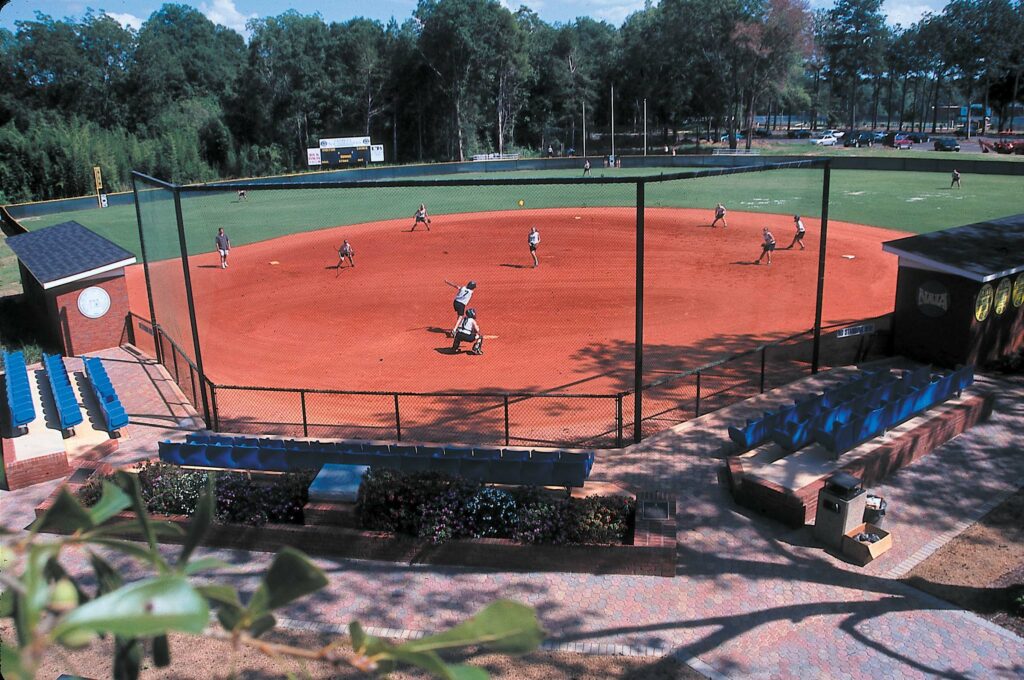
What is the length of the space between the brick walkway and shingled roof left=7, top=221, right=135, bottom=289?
8.42 metres

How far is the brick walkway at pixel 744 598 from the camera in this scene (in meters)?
7.41

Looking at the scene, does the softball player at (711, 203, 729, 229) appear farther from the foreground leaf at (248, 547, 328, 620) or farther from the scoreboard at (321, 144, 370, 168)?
the foreground leaf at (248, 547, 328, 620)

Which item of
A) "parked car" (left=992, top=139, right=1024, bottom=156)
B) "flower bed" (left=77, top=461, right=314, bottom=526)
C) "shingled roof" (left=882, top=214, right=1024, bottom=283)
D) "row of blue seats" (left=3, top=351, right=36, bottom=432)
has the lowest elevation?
"flower bed" (left=77, top=461, right=314, bottom=526)

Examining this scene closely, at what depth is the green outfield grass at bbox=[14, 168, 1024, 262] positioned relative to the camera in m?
37.8

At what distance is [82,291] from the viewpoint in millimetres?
18703

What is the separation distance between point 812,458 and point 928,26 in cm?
11099

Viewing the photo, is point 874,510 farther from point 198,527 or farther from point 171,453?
point 198,527

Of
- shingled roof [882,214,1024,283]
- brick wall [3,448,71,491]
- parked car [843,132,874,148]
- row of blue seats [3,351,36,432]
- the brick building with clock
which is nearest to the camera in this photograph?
brick wall [3,448,71,491]

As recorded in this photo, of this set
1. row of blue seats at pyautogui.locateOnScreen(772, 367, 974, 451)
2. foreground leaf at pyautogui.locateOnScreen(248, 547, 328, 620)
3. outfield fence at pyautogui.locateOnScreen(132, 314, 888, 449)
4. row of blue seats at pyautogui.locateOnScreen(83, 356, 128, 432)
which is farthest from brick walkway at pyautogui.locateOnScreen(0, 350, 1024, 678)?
foreground leaf at pyautogui.locateOnScreen(248, 547, 328, 620)

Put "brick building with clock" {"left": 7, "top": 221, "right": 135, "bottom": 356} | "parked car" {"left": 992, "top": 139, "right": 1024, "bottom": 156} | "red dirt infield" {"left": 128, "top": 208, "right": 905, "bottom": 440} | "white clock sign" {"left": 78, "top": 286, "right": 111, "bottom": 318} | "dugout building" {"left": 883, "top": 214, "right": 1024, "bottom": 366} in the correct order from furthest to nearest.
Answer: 1. "parked car" {"left": 992, "top": 139, "right": 1024, "bottom": 156}
2. "white clock sign" {"left": 78, "top": 286, "right": 111, "bottom": 318}
3. "brick building with clock" {"left": 7, "top": 221, "right": 135, "bottom": 356}
4. "red dirt infield" {"left": 128, "top": 208, "right": 905, "bottom": 440}
5. "dugout building" {"left": 883, "top": 214, "right": 1024, "bottom": 366}

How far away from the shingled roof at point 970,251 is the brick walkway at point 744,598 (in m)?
5.16

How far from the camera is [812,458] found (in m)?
10.8

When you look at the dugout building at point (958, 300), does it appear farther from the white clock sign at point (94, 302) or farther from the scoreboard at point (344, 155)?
the scoreboard at point (344, 155)

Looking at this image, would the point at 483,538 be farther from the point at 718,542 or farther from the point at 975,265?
the point at 975,265
